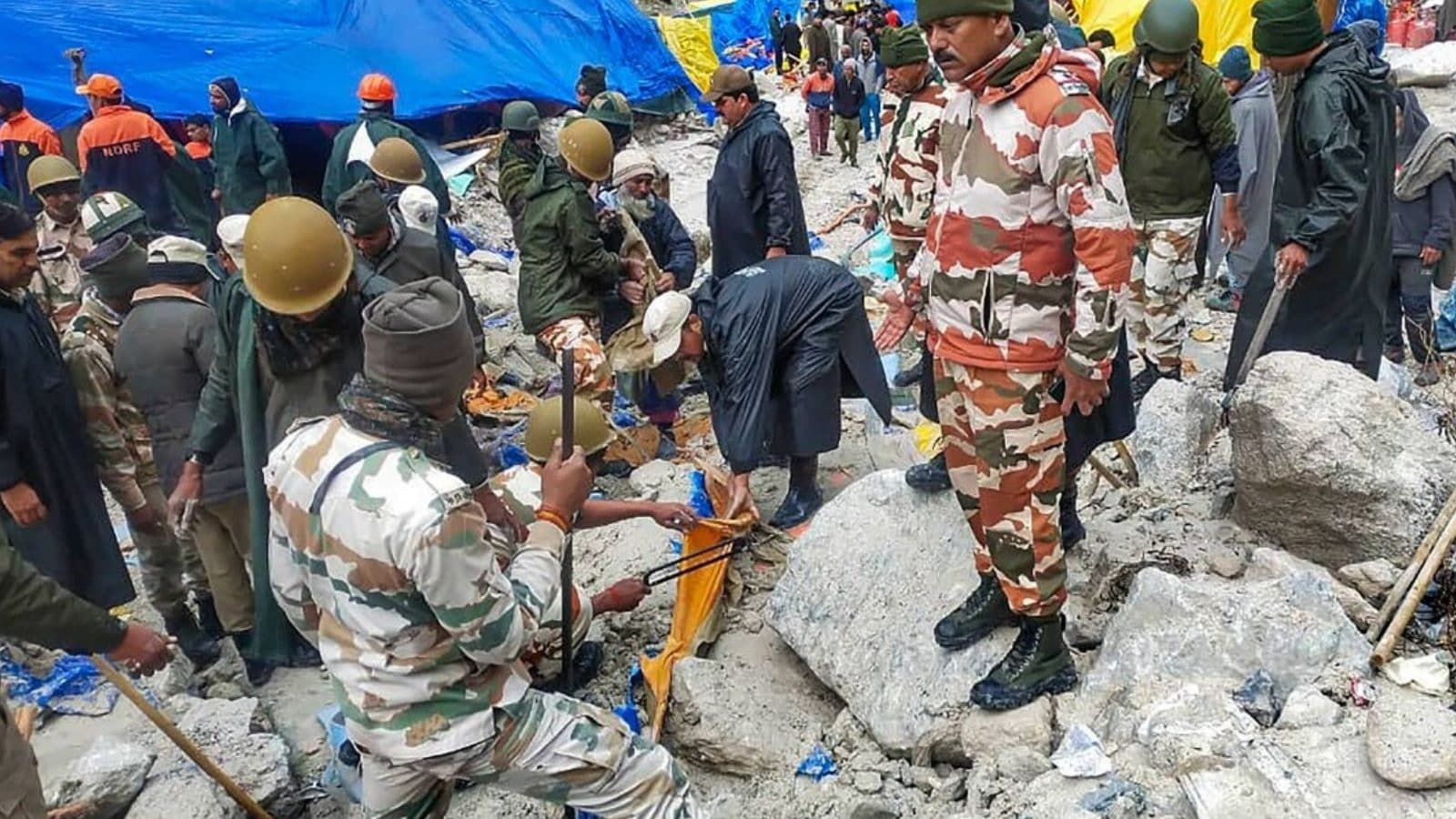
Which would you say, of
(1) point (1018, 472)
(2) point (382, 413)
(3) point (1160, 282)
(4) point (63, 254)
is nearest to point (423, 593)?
(2) point (382, 413)

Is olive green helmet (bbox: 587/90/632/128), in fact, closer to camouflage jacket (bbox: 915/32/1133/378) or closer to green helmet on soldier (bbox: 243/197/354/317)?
green helmet on soldier (bbox: 243/197/354/317)

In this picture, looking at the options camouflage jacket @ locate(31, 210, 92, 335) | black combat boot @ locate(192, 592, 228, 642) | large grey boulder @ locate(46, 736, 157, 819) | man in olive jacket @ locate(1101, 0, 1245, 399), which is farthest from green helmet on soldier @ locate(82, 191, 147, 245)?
man in olive jacket @ locate(1101, 0, 1245, 399)

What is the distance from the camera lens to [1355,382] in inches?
147

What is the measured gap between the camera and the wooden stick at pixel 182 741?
318 cm

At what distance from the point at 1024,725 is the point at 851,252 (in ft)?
23.1

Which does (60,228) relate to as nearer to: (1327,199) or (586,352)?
(586,352)

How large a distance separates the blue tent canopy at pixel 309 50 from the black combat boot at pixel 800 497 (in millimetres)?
9080

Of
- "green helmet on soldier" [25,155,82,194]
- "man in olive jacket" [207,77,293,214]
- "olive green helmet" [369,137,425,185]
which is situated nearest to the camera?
"green helmet on soldier" [25,155,82,194]

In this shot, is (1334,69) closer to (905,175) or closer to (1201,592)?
(905,175)

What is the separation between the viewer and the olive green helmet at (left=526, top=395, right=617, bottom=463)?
12.9ft

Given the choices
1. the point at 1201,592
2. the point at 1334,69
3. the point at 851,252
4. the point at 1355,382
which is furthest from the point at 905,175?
the point at 851,252

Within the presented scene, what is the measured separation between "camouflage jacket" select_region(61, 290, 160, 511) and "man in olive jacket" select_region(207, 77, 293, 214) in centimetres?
480

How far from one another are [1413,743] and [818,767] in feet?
5.57

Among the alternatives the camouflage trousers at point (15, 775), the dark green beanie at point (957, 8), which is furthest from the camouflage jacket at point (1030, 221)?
the camouflage trousers at point (15, 775)
